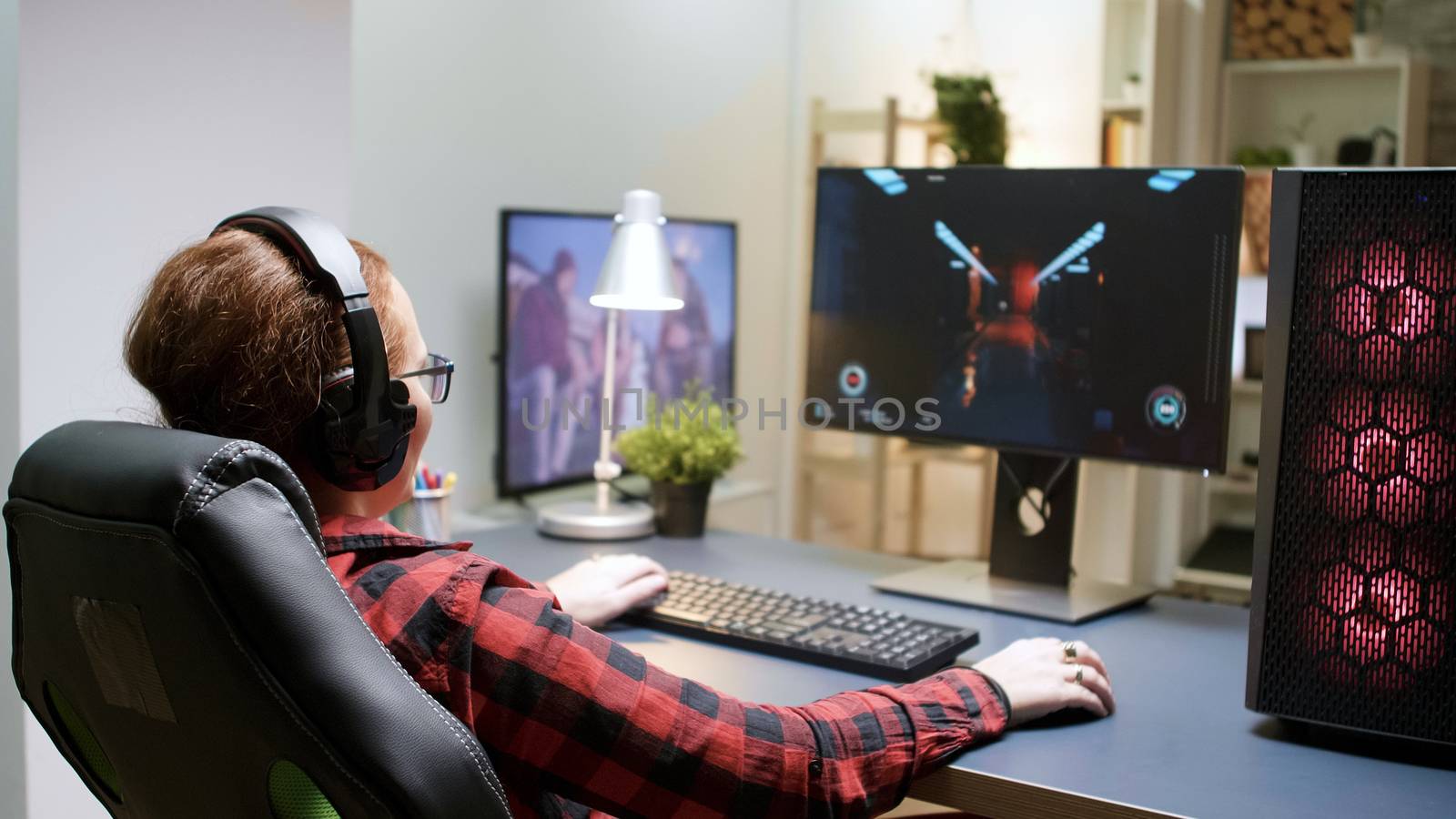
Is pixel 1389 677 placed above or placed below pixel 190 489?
below

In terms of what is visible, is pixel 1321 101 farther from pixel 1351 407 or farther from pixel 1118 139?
pixel 1351 407

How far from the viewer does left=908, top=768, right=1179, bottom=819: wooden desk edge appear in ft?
3.40

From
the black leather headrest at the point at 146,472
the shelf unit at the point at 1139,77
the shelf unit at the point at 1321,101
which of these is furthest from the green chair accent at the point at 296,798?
the shelf unit at the point at 1321,101

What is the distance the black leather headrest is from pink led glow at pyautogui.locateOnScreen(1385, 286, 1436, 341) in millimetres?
864

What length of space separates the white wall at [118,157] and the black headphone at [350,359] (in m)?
0.46

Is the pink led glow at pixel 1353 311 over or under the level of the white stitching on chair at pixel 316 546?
over

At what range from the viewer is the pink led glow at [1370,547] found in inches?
44.0

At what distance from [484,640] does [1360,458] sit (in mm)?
733

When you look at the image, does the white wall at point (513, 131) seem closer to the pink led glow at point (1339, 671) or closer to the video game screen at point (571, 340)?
the video game screen at point (571, 340)

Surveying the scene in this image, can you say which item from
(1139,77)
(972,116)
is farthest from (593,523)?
(1139,77)

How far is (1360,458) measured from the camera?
113cm

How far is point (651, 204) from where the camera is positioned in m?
1.86

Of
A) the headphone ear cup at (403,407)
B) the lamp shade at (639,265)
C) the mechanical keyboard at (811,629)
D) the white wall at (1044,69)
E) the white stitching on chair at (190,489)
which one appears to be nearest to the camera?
the white stitching on chair at (190,489)

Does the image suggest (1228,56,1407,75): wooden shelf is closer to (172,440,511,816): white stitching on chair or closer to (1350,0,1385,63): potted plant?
(1350,0,1385,63): potted plant
